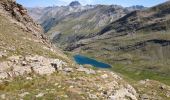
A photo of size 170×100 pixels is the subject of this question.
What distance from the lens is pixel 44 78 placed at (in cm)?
3103

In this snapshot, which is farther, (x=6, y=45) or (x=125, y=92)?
(x=6, y=45)

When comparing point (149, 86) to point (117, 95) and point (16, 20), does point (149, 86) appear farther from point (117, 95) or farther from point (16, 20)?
point (16, 20)

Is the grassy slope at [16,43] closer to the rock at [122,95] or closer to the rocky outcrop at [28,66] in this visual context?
the rocky outcrop at [28,66]

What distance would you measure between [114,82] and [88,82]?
2.95 meters

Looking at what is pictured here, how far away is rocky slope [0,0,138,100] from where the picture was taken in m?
28.5

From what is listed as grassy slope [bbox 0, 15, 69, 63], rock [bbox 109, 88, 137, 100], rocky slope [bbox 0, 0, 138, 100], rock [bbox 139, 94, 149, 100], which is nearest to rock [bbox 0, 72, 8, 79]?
rocky slope [bbox 0, 0, 138, 100]

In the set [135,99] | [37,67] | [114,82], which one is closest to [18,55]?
[37,67]

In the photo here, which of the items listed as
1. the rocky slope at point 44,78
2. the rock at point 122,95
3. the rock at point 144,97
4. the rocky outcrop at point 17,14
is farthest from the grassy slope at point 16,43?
the rock at point 144,97

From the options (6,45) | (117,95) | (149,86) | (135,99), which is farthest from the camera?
(149,86)

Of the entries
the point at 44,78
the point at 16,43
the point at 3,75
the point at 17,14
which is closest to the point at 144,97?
the point at 44,78

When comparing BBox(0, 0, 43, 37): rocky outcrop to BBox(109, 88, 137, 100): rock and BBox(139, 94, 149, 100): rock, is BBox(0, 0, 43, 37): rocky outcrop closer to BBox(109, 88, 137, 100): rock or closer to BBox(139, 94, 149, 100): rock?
BBox(139, 94, 149, 100): rock

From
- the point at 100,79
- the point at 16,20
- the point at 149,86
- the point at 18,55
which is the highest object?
the point at 16,20

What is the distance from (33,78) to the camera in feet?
100

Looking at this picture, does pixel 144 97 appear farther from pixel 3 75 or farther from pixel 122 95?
pixel 3 75
